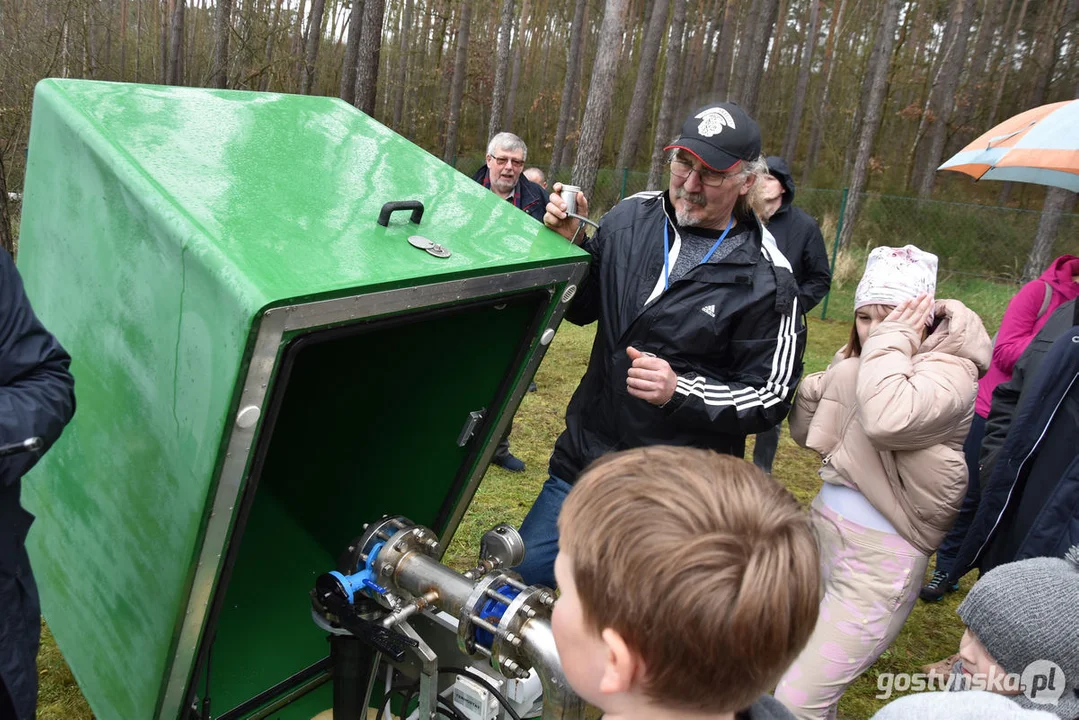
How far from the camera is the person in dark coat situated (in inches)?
143

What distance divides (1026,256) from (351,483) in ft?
39.0

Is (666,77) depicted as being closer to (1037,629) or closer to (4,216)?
(4,216)

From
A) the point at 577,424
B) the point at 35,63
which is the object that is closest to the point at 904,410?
the point at 577,424

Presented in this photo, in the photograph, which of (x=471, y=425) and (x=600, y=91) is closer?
(x=471, y=425)

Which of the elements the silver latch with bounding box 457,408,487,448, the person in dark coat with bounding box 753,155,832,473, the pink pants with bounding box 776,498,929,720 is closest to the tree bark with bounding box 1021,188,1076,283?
the person in dark coat with bounding box 753,155,832,473

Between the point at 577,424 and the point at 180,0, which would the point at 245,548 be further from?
the point at 180,0

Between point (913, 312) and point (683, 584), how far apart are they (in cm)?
159

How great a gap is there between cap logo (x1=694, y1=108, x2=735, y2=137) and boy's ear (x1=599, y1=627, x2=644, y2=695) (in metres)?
1.47

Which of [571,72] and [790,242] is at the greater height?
[571,72]

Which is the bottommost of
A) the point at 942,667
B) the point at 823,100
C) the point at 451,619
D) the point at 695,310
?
the point at 942,667

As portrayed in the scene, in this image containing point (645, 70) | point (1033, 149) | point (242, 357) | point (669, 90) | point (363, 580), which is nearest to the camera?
point (242, 357)

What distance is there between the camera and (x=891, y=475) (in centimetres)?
201

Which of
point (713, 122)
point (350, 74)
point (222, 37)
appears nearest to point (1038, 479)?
point (713, 122)

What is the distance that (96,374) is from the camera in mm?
1580
